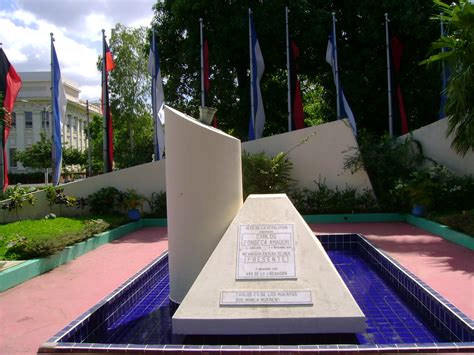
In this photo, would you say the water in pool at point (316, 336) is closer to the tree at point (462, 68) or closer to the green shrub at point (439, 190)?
the tree at point (462, 68)

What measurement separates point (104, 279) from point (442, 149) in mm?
9699

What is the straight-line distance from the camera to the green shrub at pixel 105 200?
496 inches

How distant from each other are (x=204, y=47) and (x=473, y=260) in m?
12.9

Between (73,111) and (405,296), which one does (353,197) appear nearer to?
(405,296)

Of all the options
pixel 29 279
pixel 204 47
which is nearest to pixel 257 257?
pixel 29 279

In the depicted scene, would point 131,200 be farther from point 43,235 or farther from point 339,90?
point 339,90

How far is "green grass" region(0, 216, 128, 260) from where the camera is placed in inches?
280

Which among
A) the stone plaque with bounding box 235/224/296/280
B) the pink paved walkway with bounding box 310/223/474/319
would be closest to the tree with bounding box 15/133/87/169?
the pink paved walkway with bounding box 310/223/474/319

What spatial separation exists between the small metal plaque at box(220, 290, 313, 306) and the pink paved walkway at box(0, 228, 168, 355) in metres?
1.76

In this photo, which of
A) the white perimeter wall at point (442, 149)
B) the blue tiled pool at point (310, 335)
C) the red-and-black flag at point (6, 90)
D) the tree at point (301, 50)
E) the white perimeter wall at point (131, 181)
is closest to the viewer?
the blue tiled pool at point (310, 335)

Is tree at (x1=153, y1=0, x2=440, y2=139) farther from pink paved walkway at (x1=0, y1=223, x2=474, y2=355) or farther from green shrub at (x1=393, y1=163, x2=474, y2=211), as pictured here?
pink paved walkway at (x1=0, y1=223, x2=474, y2=355)

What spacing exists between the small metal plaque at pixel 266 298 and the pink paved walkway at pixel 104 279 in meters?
1.76

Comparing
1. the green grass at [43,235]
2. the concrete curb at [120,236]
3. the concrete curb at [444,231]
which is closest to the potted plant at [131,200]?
the concrete curb at [120,236]

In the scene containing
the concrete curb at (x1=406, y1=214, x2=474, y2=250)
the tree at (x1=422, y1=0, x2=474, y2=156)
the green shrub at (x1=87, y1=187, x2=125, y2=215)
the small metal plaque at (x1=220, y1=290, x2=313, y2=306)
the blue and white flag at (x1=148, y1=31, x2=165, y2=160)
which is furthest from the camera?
the blue and white flag at (x1=148, y1=31, x2=165, y2=160)
